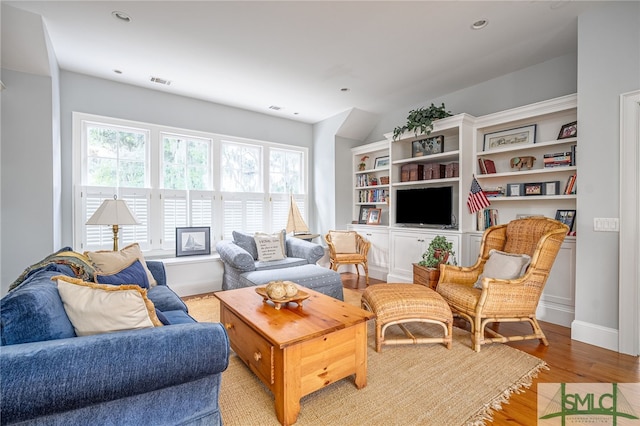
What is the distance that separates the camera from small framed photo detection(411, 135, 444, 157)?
13.0 feet

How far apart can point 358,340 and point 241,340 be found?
81 cm

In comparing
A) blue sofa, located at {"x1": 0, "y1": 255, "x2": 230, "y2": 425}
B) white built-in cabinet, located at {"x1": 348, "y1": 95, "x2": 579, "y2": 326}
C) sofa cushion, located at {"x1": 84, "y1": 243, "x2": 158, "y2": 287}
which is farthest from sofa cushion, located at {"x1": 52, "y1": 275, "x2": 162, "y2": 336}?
white built-in cabinet, located at {"x1": 348, "y1": 95, "x2": 579, "y2": 326}

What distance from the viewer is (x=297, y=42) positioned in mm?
2783

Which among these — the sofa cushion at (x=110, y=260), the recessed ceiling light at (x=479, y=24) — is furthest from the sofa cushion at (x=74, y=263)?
the recessed ceiling light at (x=479, y=24)

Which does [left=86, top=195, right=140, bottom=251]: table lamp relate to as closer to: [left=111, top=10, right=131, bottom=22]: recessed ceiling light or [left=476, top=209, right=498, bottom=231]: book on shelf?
[left=111, top=10, right=131, bottom=22]: recessed ceiling light

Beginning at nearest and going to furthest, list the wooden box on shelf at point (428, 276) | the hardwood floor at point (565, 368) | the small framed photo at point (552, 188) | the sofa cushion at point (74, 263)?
the hardwood floor at point (565, 368) < the sofa cushion at point (74, 263) < the small framed photo at point (552, 188) < the wooden box on shelf at point (428, 276)

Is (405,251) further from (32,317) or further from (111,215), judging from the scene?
(32,317)

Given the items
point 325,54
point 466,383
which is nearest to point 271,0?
point 325,54

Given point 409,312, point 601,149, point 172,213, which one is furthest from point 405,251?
point 172,213

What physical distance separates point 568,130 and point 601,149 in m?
0.63

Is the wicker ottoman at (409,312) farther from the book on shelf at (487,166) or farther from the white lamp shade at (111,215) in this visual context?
the white lamp shade at (111,215)

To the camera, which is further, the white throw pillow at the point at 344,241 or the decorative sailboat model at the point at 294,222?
the decorative sailboat model at the point at 294,222

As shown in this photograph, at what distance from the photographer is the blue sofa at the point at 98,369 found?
97 cm

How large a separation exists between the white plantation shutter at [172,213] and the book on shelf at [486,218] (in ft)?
13.0
